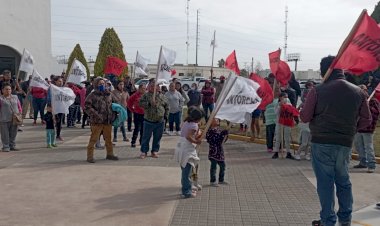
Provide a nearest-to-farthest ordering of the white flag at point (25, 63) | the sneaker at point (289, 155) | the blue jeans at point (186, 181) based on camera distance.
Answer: the blue jeans at point (186, 181) → the sneaker at point (289, 155) → the white flag at point (25, 63)

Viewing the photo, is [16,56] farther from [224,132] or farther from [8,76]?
[224,132]

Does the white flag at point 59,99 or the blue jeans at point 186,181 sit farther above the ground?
the white flag at point 59,99

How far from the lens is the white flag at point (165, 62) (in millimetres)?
10672

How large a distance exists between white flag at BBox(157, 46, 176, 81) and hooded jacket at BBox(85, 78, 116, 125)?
165cm

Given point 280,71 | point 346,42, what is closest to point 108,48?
point 280,71

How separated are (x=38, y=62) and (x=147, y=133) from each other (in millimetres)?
20543

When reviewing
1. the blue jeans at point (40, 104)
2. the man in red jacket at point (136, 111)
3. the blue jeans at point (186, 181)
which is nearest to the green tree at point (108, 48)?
the blue jeans at point (40, 104)

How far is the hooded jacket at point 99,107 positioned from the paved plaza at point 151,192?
0.93m

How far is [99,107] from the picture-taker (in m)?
9.34

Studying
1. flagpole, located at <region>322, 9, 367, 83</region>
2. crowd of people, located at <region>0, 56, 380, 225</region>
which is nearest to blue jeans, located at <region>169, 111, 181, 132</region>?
crowd of people, located at <region>0, 56, 380, 225</region>

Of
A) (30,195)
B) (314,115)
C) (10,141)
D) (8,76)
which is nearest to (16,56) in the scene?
(8,76)

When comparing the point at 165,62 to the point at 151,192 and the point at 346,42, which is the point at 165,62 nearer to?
the point at 151,192

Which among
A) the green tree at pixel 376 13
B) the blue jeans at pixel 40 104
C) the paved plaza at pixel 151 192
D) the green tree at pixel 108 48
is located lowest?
the paved plaza at pixel 151 192

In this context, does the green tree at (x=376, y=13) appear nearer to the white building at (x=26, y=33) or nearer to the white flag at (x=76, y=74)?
the white flag at (x=76, y=74)
